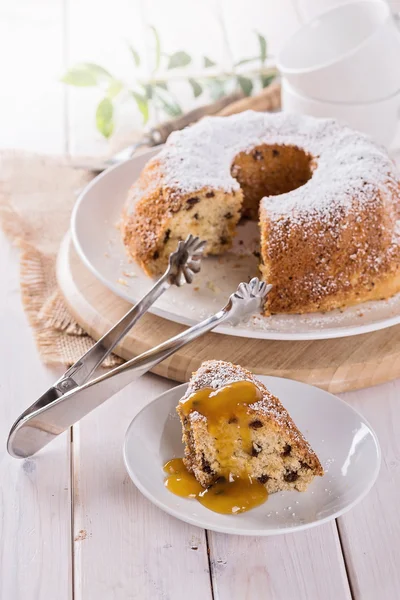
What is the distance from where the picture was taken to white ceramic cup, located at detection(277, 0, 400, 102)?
110 inches

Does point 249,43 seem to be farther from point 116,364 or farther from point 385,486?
point 385,486

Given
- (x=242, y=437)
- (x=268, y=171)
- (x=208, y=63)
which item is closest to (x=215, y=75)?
(x=208, y=63)

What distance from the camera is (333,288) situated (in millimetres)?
2275

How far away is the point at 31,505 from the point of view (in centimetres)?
184

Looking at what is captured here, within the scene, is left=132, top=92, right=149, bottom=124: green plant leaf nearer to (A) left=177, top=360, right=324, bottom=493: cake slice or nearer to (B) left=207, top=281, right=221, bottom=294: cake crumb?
(B) left=207, top=281, right=221, bottom=294: cake crumb

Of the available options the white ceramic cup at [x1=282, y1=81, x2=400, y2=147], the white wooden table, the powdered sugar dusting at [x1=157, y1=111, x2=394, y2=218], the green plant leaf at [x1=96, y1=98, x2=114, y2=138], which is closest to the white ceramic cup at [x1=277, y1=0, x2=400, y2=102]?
the white ceramic cup at [x1=282, y1=81, x2=400, y2=147]

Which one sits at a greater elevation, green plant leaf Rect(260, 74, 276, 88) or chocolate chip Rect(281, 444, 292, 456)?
chocolate chip Rect(281, 444, 292, 456)

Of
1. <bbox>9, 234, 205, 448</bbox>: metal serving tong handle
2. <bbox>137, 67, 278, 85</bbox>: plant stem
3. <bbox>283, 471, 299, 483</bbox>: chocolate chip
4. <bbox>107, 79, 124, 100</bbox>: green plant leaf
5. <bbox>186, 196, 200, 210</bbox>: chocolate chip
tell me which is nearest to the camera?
<bbox>283, 471, 299, 483</bbox>: chocolate chip

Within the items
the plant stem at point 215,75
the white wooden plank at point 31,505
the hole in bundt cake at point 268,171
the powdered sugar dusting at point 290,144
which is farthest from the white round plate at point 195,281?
the plant stem at point 215,75

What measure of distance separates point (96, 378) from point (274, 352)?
0.56m

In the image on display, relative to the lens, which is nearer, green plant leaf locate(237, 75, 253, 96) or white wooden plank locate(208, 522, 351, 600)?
white wooden plank locate(208, 522, 351, 600)

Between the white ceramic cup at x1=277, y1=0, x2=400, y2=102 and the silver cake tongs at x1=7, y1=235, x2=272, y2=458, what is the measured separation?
3.32 feet

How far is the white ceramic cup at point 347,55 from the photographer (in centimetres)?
280

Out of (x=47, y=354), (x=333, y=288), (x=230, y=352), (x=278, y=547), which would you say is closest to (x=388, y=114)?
(x=333, y=288)
